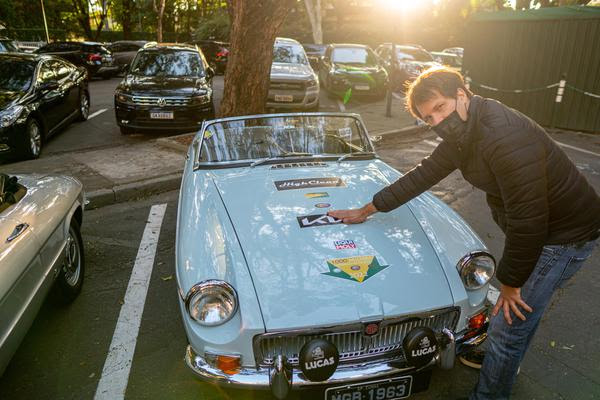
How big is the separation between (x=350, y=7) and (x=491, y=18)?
93.9 ft

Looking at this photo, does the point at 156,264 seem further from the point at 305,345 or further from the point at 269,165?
the point at 305,345

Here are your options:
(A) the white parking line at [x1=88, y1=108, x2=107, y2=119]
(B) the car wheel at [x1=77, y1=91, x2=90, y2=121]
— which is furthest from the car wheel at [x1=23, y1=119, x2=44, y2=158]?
(A) the white parking line at [x1=88, y1=108, x2=107, y2=119]

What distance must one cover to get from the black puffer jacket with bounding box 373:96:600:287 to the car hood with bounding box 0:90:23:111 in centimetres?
740

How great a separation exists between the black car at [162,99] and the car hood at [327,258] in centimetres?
601

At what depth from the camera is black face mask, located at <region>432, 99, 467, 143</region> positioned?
2137 millimetres

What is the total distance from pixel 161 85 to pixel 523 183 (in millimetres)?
8473

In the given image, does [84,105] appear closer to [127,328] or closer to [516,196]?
[127,328]

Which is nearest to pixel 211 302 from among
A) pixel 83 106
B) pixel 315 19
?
pixel 83 106

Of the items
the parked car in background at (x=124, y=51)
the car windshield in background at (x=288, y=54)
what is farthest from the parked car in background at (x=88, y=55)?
the car windshield in background at (x=288, y=54)

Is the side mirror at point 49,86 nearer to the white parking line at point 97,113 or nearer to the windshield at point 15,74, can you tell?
the windshield at point 15,74

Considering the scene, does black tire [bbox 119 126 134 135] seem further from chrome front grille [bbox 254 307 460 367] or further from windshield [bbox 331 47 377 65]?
chrome front grille [bbox 254 307 460 367]

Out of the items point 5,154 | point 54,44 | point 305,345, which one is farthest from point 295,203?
point 54,44

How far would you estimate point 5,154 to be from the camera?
23.8 ft

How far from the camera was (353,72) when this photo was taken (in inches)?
541
